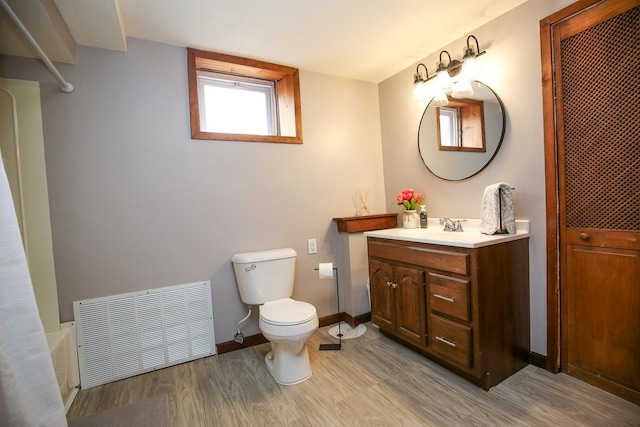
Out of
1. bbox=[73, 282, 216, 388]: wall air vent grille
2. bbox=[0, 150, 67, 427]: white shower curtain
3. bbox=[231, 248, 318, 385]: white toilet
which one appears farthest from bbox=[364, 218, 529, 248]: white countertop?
bbox=[0, 150, 67, 427]: white shower curtain

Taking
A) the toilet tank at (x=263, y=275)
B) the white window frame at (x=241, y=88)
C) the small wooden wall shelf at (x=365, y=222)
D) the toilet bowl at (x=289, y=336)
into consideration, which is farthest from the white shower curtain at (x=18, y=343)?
the small wooden wall shelf at (x=365, y=222)

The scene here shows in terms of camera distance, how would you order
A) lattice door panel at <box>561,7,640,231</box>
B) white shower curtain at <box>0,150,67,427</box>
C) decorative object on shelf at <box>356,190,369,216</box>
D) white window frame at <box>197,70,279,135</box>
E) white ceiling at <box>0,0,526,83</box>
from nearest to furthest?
white shower curtain at <box>0,150,67,427</box>
lattice door panel at <box>561,7,640,231</box>
white ceiling at <box>0,0,526,83</box>
white window frame at <box>197,70,279,135</box>
decorative object on shelf at <box>356,190,369,216</box>

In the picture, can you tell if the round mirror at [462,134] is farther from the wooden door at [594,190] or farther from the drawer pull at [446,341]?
the drawer pull at [446,341]

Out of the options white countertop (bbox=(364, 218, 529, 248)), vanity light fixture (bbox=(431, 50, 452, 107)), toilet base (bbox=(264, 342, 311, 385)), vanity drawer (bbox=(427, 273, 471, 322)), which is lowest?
toilet base (bbox=(264, 342, 311, 385))

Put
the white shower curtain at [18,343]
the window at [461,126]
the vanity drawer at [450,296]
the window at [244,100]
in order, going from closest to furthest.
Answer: the white shower curtain at [18,343] < the vanity drawer at [450,296] < the window at [461,126] < the window at [244,100]

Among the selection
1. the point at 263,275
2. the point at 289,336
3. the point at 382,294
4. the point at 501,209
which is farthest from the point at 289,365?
the point at 501,209

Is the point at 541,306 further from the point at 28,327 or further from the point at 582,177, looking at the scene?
the point at 28,327

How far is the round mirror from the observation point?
2.01 meters

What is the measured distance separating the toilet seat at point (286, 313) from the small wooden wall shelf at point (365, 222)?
2.70ft

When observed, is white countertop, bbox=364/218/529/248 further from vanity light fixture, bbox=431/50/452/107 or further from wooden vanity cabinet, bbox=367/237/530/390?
vanity light fixture, bbox=431/50/452/107

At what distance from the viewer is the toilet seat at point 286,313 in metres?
1.75

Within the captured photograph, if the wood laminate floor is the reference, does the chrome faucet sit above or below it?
above

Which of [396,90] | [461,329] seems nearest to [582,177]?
[461,329]

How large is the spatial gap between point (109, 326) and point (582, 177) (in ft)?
9.69
